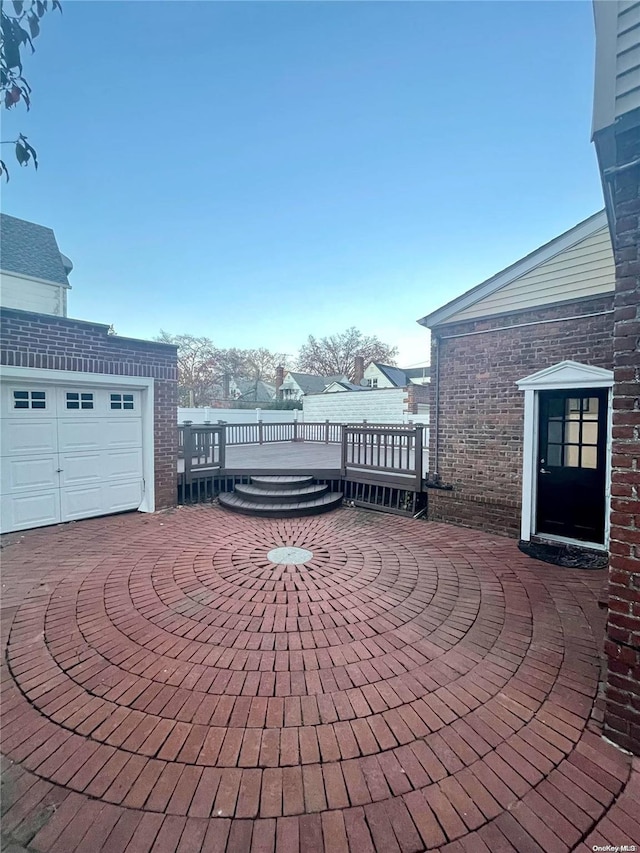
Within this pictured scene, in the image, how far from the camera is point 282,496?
6598 mm

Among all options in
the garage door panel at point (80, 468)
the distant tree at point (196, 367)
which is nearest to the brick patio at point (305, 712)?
the garage door panel at point (80, 468)

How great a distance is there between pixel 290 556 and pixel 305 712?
240 centimetres

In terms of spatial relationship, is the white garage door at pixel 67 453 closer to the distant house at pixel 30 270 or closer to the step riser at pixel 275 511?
the step riser at pixel 275 511

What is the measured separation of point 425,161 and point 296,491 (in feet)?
26.4

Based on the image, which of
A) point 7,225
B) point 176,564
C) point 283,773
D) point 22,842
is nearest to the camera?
point 22,842

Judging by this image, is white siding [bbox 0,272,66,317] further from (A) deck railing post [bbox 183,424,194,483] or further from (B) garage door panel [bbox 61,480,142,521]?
(B) garage door panel [bbox 61,480,142,521]

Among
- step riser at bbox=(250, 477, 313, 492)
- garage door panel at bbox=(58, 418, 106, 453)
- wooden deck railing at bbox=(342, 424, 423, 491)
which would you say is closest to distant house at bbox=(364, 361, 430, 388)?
wooden deck railing at bbox=(342, 424, 423, 491)

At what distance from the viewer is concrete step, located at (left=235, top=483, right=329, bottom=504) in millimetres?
6605

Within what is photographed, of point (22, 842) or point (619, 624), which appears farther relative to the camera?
point (619, 624)

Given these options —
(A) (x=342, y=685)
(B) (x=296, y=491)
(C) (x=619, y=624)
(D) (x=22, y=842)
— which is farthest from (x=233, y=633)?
(B) (x=296, y=491)

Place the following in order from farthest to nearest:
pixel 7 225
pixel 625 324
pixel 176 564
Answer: pixel 7 225 < pixel 176 564 < pixel 625 324

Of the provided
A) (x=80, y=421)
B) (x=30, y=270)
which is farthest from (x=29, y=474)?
(x=30, y=270)

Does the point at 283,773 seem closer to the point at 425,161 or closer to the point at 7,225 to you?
the point at 425,161

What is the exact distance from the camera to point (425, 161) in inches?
325
